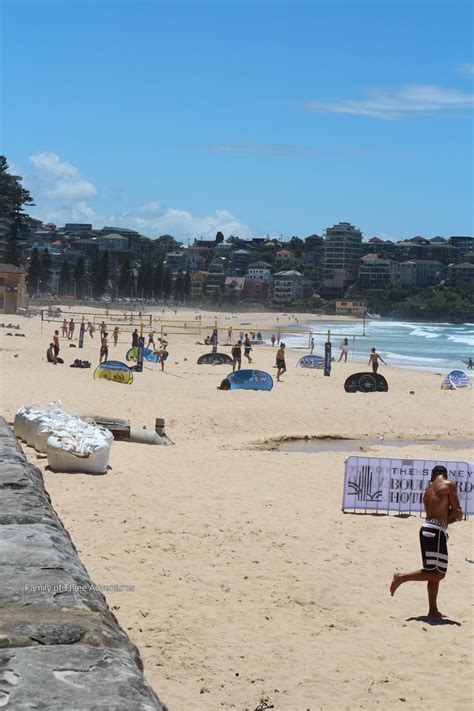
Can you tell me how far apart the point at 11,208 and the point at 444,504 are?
95.9 m

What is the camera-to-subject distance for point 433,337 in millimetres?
105312

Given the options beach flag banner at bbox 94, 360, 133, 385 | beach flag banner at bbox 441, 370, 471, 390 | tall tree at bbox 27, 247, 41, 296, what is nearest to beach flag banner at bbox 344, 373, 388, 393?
beach flag banner at bbox 441, 370, 471, 390

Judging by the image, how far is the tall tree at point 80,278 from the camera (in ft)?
485

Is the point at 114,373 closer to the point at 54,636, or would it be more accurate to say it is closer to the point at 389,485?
the point at 389,485

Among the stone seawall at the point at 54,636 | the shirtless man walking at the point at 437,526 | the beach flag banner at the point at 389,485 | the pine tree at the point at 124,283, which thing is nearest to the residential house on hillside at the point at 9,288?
the beach flag banner at the point at 389,485

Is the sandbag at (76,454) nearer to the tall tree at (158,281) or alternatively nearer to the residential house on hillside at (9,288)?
the residential house on hillside at (9,288)

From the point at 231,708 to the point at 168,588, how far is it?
2595 millimetres

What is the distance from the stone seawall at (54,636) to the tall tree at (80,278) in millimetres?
144185

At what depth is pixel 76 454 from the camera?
518 inches

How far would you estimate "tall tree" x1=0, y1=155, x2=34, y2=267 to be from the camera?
97.8 meters

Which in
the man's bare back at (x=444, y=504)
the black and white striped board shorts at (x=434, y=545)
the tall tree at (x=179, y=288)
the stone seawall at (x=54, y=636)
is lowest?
the black and white striped board shorts at (x=434, y=545)

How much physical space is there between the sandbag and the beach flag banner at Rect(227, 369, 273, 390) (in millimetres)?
14403

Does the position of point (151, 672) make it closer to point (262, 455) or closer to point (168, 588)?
point (168, 588)

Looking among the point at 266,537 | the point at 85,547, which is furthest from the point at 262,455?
the point at 85,547
